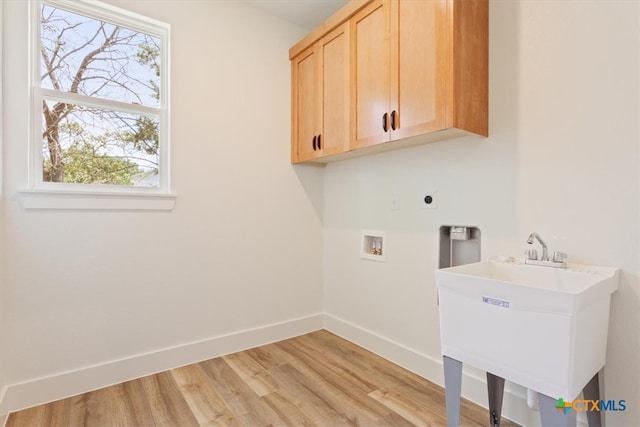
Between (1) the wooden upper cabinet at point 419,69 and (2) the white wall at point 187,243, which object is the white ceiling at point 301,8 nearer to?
(2) the white wall at point 187,243

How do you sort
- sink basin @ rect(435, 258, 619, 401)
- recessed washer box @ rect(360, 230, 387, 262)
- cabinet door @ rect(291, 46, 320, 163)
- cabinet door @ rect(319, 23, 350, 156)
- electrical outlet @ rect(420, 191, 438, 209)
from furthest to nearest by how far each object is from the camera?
cabinet door @ rect(291, 46, 320, 163) → recessed washer box @ rect(360, 230, 387, 262) → cabinet door @ rect(319, 23, 350, 156) → electrical outlet @ rect(420, 191, 438, 209) → sink basin @ rect(435, 258, 619, 401)

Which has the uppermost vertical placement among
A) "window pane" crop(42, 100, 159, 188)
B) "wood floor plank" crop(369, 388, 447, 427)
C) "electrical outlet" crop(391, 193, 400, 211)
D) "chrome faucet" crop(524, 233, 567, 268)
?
"window pane" crop(42, 100, 159, 188)

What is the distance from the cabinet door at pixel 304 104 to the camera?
247 cm

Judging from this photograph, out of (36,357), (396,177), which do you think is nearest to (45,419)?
(36,357)

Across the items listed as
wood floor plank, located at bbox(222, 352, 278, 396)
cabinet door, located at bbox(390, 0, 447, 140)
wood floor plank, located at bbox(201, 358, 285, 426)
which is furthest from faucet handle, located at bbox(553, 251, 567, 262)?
wood floor plank, located at bbox(222, 352, 278, 396)

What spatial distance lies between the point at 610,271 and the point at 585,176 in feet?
A: 1.36

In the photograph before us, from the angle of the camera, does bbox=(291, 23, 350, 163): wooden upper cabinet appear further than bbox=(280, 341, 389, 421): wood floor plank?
Yes

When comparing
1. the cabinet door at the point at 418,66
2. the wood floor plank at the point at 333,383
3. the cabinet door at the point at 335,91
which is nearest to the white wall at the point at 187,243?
the wood floor plank at the point at 333,383

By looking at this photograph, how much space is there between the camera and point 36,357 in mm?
1770

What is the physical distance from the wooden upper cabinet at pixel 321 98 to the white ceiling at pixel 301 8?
0.32m

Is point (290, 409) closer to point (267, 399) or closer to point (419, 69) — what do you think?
point (267, 399)

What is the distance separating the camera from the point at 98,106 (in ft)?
6.54

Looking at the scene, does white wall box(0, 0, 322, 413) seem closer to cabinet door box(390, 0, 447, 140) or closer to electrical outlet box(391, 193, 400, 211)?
electrical outlet box(391, 193, 400, 211)

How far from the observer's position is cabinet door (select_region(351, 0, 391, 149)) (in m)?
1.89
